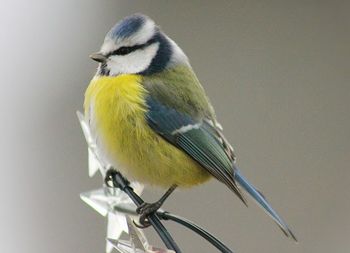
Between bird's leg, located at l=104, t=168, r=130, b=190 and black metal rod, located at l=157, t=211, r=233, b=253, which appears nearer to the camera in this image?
black metal rod, located at l=157, t=211, r=233, b=253

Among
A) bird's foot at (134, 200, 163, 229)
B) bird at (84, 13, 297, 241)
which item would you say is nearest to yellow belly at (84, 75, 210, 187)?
bird at (84, 13, 297, 241)

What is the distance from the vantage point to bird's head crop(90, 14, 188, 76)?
4.61 feet

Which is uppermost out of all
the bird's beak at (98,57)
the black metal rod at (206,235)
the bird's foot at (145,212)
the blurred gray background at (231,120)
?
the bird's beak at (98,57)

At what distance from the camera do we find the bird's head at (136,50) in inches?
55.3

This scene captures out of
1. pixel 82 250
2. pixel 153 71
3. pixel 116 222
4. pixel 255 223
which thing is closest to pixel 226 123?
pixel 255 223

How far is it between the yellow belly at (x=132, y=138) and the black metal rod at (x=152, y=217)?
35mm

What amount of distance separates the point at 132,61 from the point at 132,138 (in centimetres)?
13

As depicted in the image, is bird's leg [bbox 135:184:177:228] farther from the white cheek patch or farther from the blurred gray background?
the blurred gray background

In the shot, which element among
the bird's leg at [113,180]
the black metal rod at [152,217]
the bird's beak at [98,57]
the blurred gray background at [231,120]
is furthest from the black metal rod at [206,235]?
the blurred gray background at [231,120]

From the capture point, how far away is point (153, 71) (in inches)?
58.4

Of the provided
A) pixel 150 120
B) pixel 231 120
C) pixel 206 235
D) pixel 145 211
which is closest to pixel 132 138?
pixel 150 120

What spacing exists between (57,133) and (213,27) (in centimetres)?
64

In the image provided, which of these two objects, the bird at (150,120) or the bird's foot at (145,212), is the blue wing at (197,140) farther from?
the bird's foot at (145,212)

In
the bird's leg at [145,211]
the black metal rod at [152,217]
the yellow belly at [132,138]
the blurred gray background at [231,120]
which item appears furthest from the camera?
the blurred gray background at [231,120]
